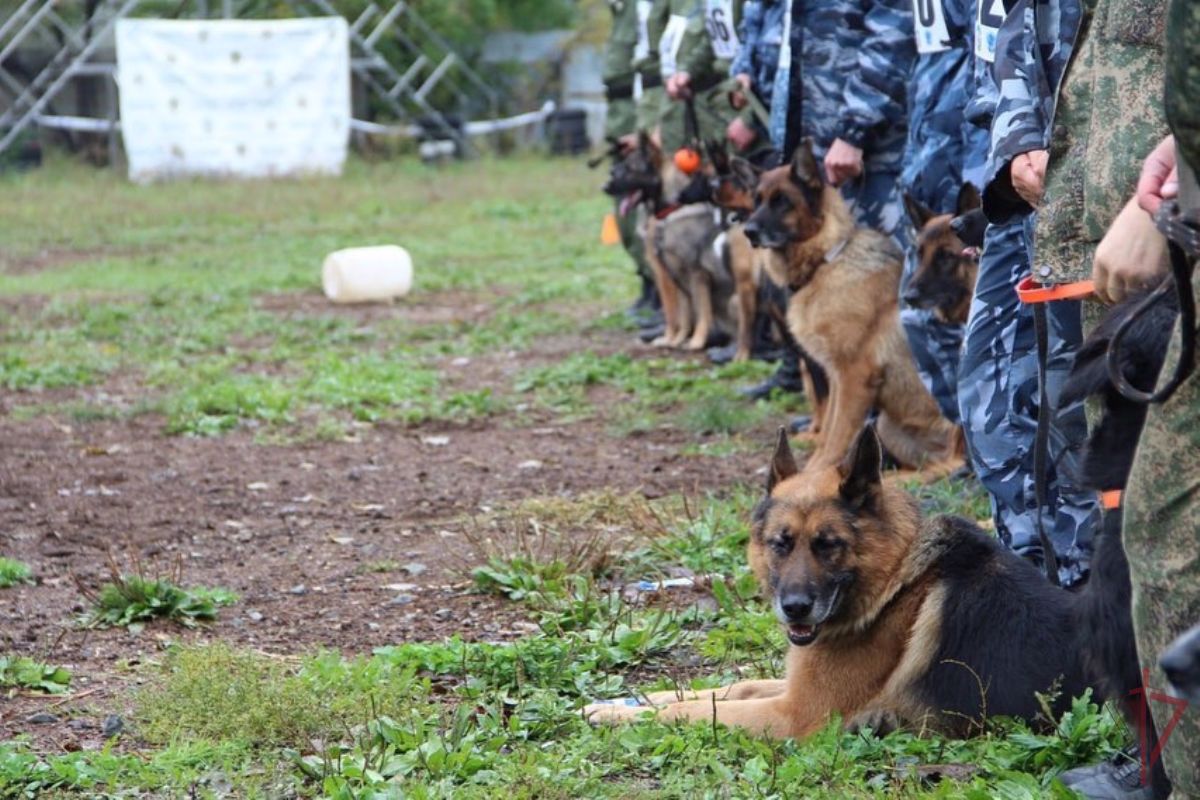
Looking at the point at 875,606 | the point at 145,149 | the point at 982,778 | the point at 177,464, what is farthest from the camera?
the point at 145,149

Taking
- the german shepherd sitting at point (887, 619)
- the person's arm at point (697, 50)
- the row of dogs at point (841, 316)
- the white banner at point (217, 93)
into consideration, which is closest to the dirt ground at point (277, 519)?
→ the row of dogs at point (841, 316)

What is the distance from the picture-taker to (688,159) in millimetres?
10086

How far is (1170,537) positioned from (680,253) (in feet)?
28.9

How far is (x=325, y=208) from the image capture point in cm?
1958

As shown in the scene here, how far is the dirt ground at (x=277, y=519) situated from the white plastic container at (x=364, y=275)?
352cm

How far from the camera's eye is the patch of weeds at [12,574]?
17.3 feet

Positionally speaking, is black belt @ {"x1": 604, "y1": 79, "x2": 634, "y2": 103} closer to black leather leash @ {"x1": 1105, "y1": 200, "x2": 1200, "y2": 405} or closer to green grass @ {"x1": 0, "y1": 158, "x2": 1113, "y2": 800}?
green grass @ {"x1": 0, "y1": 158, "x2": 1113, "y2": 800}

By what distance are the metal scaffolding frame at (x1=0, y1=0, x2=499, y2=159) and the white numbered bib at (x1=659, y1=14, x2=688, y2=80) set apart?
51.2ft

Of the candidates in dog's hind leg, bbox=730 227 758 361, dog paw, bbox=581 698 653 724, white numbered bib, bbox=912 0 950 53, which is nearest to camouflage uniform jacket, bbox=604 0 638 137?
dog's hind leg, bbox=730 227 758 361

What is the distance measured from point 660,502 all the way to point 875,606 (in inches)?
99.9

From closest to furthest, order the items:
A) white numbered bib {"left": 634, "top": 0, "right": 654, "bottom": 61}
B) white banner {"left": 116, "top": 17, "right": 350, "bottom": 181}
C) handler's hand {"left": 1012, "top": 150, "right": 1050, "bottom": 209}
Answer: handler's hand {"left": 1012, "top": 150, "right": 1050, "bottom": 209} < white numbered bib {"left": 634, "top": 0, "right": 654, "bottom": 61} < white banner {"left": 116, "top": 17, "right": 350, "bottom": 181}

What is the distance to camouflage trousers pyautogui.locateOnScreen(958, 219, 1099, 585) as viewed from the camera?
13.7ft

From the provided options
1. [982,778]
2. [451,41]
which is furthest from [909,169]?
[451,41]

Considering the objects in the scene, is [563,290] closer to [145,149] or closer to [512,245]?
[512,245]
